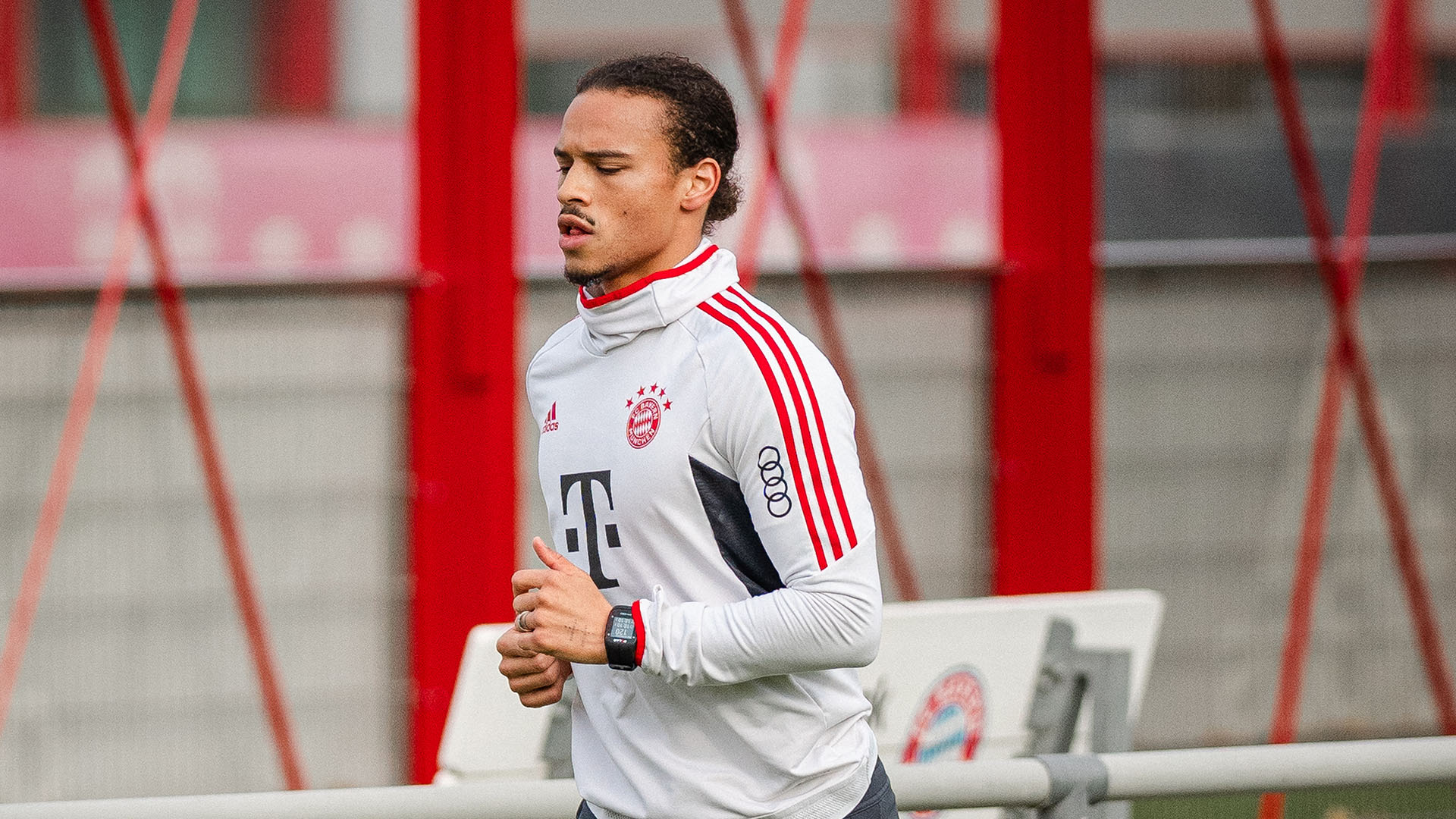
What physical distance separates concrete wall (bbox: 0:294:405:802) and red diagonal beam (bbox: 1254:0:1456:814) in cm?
250

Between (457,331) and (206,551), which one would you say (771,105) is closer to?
(457,331)

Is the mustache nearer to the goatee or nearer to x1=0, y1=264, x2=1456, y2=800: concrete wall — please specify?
the goatee

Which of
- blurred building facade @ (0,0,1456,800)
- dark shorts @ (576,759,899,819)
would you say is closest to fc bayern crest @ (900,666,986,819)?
dark shorts @ (576,759,899,819)

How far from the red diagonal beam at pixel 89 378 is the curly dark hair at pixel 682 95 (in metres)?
2.71

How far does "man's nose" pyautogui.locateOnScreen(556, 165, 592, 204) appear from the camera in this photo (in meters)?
1.69

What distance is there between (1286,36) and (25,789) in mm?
3821

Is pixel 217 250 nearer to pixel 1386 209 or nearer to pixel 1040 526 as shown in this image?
pixel 1040 526

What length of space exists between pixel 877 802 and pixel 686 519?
37cm

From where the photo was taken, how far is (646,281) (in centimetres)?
170

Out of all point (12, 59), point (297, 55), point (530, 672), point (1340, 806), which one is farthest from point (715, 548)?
point (12, 59)

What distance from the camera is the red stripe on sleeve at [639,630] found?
1.59 meters

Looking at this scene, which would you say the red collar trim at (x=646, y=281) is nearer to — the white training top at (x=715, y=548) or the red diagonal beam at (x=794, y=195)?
the white training top at (x=715, y=548)

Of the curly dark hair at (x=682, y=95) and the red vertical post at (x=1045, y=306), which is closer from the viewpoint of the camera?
the curly dark hair at (x=682, y=95)

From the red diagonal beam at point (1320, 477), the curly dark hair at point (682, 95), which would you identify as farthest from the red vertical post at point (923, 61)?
the curly dark hair at point (682, 95)
